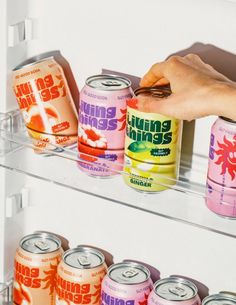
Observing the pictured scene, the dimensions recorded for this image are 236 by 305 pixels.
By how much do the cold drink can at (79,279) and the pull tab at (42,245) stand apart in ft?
0.18

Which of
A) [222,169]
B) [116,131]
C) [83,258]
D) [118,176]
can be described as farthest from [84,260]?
[222,169]

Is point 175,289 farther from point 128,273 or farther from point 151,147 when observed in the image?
point 151,147

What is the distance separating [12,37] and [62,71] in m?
0.12

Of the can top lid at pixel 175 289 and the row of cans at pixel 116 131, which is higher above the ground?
the row of cans at pixel 116 131

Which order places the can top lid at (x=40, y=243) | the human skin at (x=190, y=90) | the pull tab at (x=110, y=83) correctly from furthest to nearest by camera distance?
the can top lid at (x=40, y=243) → the pull tab at (x=110, y=83) → the human skin at (x=190, y=90)

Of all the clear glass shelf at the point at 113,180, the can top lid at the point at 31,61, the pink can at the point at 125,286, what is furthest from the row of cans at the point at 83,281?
the can top lid at the point at 31,61

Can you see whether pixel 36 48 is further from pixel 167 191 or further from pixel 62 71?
pixel 167 191

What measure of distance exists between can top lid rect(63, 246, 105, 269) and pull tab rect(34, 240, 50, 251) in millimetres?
56

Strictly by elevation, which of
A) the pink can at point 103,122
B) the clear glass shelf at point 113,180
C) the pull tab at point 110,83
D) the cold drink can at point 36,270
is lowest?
the cold drink can at point 36,270

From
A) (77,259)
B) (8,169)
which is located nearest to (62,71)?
(8,169)

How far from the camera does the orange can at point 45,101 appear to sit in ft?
6.38

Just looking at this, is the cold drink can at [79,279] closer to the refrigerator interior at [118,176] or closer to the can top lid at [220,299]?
the refrigerator interior at [118,176]

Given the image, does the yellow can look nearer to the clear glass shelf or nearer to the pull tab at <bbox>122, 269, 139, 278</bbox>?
the clear glass shelf

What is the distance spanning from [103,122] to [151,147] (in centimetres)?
10
